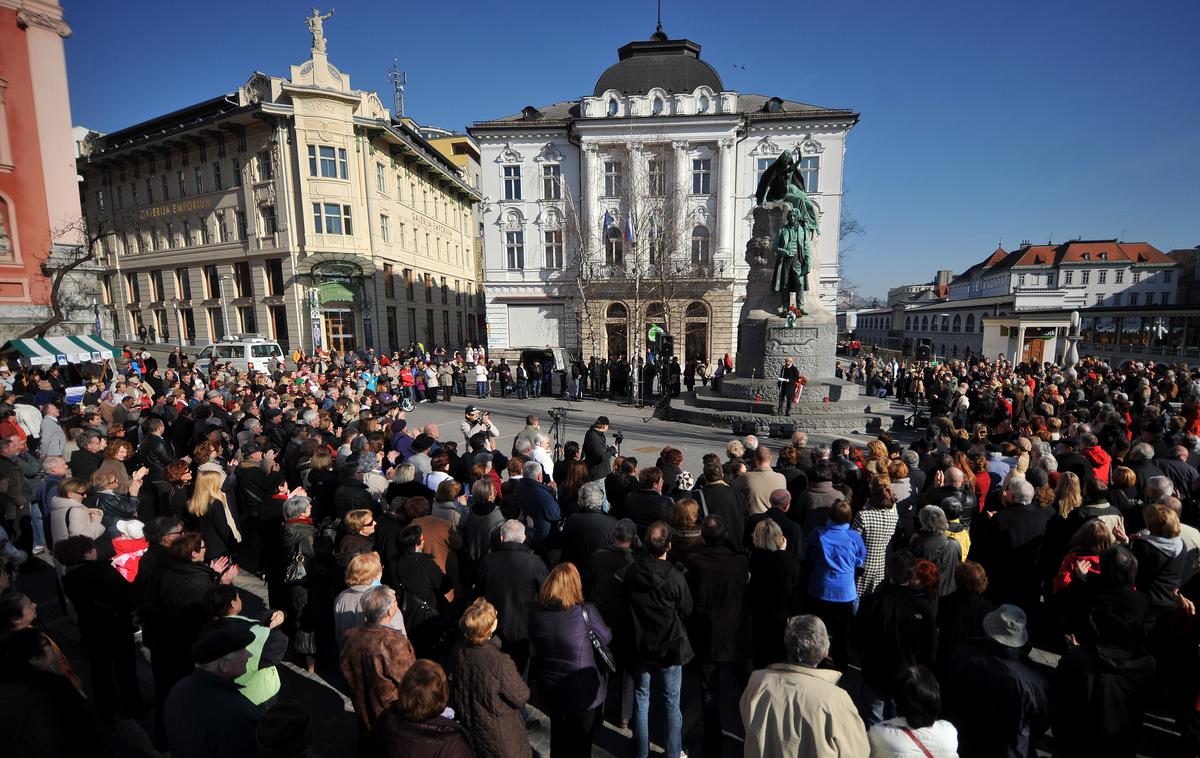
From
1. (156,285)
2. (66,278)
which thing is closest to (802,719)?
(66,278)

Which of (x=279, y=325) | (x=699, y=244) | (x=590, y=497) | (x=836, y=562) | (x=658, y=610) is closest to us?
(x=658, y=610)

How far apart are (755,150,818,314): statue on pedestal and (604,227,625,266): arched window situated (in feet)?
50.0

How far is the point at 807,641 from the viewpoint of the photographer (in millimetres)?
2605

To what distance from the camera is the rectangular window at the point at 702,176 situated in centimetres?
3012

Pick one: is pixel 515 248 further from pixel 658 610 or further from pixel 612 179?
pixel 658 610

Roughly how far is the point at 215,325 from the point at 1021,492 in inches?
1662

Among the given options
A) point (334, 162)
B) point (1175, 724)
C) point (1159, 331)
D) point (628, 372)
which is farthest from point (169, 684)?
point (1159, 331)

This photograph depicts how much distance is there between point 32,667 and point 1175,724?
709 cm

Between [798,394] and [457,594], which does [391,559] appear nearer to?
[457,594]

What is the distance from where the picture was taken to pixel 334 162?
1232 inches

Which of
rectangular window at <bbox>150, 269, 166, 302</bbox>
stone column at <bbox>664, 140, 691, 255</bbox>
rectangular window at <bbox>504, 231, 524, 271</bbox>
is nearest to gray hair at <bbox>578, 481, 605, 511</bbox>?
stone column at <bbox>664, 140, 691, 255</bbox>

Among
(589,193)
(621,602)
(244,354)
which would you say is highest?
(589,193)

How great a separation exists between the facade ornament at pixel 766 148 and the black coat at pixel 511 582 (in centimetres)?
3104

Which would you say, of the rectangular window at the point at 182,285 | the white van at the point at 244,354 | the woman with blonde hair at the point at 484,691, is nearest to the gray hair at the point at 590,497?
the woman with blonde hair at the point at 484,691
